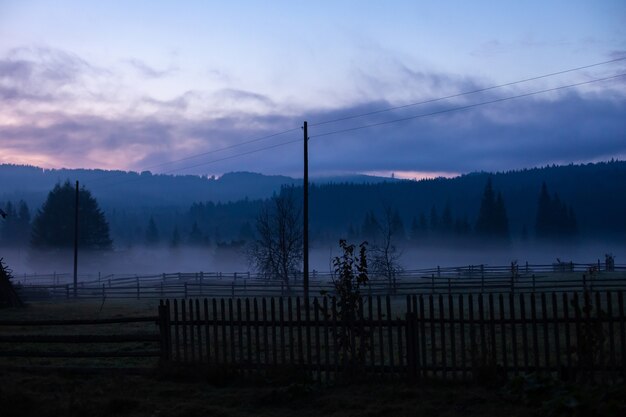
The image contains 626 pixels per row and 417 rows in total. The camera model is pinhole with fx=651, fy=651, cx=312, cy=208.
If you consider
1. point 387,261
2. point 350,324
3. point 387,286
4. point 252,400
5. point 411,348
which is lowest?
point 252,400

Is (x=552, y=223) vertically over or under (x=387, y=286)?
over

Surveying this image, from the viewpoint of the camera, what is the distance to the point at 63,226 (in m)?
94.3

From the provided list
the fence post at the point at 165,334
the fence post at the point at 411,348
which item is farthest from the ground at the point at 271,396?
the fence post at the point at 165,334

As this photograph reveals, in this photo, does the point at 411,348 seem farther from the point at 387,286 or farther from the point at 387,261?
the point at 387,286

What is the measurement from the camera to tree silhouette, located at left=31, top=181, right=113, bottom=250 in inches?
3625

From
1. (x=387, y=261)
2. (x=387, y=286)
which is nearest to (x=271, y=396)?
(x=387, y=261)

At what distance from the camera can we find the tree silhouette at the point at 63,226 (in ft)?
302

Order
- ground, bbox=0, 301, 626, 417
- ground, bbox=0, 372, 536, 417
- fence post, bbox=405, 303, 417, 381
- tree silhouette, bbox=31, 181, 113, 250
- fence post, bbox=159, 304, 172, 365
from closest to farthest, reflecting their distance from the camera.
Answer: ground, bbox=0, 301, 626, 417
ground, bbox=0, 372, 536, 417
fence post, bbox=405, 303, 417, 381
fence post, bbox=159, 304, 172, 365
tree silhouette, bbox=31, 181, 113, 250

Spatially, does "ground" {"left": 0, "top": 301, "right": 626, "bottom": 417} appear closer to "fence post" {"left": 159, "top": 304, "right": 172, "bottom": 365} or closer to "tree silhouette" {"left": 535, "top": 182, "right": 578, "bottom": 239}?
"fence post" {"left": 159, "top": 304, "right": 172, "bottom": 365}

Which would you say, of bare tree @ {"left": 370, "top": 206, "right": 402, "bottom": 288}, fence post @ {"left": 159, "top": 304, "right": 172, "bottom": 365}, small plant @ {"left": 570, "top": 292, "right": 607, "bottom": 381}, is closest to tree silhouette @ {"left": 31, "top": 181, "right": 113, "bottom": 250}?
bare tree @ {"left": 370, "top": 206, "right": 402, "bottom": 288}

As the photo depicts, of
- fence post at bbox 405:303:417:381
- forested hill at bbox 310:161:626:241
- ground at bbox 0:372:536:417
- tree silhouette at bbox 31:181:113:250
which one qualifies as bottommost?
ground at bbox 0:372:536:417

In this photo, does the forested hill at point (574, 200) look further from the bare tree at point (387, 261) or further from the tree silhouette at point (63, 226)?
the bare tree at point (387, 261)

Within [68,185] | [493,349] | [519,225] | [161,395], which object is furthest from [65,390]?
[519,225]

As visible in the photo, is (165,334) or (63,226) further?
(63,226)
